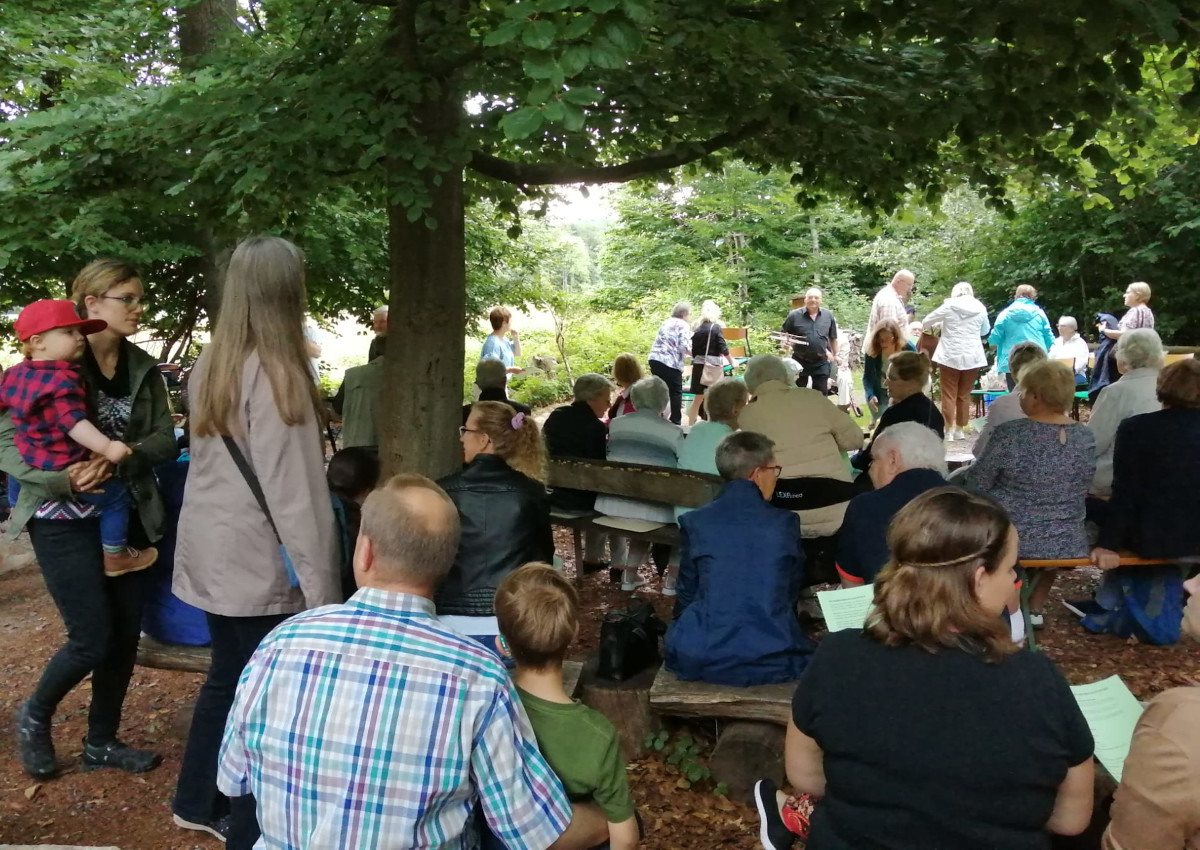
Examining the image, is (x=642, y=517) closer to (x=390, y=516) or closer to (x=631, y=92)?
(x=631, y=92)

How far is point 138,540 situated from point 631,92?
9.83ft

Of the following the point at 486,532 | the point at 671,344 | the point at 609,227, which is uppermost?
the point at 609,227

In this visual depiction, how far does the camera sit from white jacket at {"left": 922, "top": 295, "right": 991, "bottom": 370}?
10.2 m

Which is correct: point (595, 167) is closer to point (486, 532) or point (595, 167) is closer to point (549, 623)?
point (486, 532)

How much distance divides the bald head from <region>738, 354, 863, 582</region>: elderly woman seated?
3.25 m

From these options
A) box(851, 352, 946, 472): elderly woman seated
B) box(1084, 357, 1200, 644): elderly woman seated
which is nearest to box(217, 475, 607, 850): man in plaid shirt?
box(1084, 357, 1200, 644): elderly woman seated

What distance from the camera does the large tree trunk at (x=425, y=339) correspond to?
4648 millimetres

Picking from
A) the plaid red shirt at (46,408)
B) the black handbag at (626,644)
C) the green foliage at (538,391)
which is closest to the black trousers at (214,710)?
the plaid red shirt at (46,408)

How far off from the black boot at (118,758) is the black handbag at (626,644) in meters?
1.78

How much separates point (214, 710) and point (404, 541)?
1.53 m

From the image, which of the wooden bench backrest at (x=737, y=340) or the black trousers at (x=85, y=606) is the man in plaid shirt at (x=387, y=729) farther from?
the wooden bench backrest at (x=737, y=340)

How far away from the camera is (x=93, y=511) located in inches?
131

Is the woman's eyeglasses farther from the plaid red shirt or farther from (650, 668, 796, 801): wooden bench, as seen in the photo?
(650, 668, 796, 801): wooden bench

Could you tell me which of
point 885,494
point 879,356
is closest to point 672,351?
point 879,356
